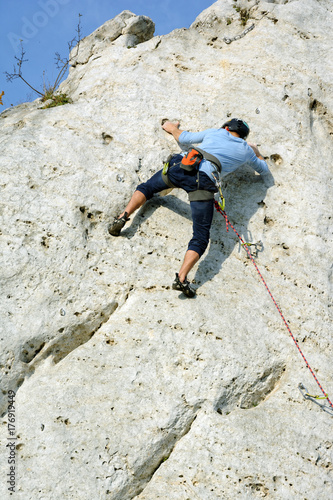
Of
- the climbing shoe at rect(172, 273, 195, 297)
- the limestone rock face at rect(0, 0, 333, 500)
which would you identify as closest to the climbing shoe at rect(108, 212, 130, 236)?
the limestone rock face at rect(0, 0, 333, 500)

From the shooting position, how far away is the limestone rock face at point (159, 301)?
4664 millimetres

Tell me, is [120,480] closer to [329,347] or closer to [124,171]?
[329,347]

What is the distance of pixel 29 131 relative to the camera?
6.48 meters

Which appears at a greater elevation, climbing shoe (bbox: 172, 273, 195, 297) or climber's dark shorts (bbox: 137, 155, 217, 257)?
climber's dark shorts (bbox: 137, 155, 217, 257)

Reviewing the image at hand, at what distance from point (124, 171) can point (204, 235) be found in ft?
5.24

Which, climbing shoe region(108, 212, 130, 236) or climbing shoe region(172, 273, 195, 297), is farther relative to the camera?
climbing shoe region(108, 212, 130, 236)

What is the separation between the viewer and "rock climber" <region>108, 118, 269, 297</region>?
5.54m

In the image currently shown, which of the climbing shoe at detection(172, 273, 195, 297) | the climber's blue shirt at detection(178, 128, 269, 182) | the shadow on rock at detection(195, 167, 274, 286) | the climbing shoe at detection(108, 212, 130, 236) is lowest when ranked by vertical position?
the shadow on rock at detection(195, 167, 274, 286)

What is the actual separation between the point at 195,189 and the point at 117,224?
1.12 m

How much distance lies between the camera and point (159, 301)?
5.48 metres

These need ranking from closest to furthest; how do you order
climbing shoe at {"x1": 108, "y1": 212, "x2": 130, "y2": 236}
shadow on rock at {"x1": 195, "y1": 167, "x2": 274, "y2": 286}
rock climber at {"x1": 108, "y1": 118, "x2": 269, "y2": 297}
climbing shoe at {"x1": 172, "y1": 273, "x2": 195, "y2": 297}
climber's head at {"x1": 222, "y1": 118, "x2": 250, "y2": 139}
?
climbing shoe at {"x1": 172, "y1": 273, "x2": 195, "y2": 297}
rock climber at {"x1": 108, "y1": 118, "x2": 269, "y2": 297}
climbing shoe at {"x1": 108, "y1": 212, "x2": 130, "y2": 236}
shadow on rock at {"x1": 195, "y1": 167, "x2": 274, "y2": 286}
climber's head at {"x1": 222, "y1": 118, "x2": 250, "y2": 139}

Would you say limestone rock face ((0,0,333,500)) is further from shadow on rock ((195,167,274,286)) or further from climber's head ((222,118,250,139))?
climber's head ((222,118,250,139))

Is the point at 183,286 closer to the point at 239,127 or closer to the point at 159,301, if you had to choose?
the point at 159,301

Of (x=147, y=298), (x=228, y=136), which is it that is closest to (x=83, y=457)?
(x=147, y=298)
